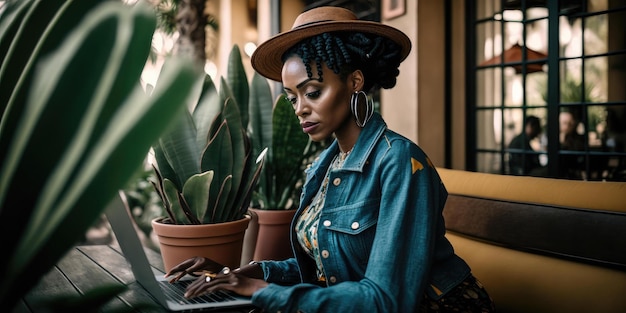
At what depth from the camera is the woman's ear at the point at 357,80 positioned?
1.38 metres

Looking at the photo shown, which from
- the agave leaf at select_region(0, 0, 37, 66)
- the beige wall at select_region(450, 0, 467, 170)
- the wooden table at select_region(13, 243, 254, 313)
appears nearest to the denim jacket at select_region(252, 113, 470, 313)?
the wooden table at select_region(13, 243, 254, 313)

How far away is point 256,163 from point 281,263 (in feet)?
1.31

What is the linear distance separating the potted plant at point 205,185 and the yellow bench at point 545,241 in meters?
0.76

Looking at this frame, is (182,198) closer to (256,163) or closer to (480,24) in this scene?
(256,163)

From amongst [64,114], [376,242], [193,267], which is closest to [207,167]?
[193,267]

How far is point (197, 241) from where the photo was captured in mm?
1568

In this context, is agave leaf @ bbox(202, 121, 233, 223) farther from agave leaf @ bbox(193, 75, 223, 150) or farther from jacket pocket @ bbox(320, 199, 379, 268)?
jacket pocket @ bbox(320, 199, 379, 268)

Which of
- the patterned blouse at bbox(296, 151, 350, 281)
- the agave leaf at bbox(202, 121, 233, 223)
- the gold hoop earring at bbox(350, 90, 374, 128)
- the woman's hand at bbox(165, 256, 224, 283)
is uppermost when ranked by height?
the gold hoop earring at bbox(350, 90, 374, 128)

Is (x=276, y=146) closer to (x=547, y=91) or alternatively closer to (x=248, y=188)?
(x=248, y=188)

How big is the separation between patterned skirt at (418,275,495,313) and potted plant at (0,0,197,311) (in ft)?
3.48

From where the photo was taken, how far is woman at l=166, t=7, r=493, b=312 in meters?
1.06

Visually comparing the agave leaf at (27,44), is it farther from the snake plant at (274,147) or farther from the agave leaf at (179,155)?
the snake plant at (274,147)

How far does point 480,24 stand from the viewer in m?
4.66

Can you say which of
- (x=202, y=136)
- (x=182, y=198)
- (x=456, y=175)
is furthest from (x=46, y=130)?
(x=456, y=175)
